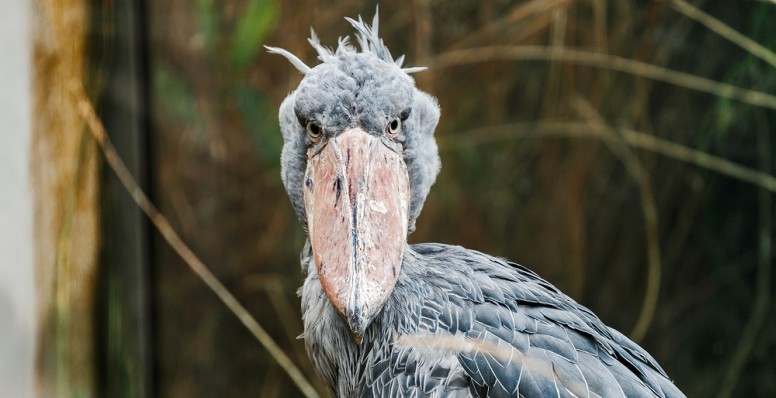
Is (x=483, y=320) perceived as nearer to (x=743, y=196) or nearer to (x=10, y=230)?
(x=743, y=196)

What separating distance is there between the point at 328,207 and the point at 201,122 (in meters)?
1.44

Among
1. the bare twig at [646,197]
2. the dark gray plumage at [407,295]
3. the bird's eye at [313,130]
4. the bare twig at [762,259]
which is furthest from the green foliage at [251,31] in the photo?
the bare twig at [762,259]

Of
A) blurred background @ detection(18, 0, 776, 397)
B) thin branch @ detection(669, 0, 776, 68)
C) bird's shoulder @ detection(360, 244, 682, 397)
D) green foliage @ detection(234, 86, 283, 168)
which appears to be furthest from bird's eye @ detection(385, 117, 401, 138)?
thin branch @ detection(669, 0, 776, 68)

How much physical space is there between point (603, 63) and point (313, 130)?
1.31 metres

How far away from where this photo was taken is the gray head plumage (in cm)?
115

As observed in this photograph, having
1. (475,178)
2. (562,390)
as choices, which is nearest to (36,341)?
(475,178)

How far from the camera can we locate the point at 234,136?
Answer: 2420 millimetres

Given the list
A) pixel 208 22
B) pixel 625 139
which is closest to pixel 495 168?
pixel 625 139

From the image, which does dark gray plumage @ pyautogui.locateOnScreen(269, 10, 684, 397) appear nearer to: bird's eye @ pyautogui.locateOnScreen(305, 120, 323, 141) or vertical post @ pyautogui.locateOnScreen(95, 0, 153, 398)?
bird's eye @ pyautogui.locateOnScreen(305, 120, 323, 141)

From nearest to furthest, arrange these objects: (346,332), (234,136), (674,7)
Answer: (346,332) → (674,7) → (234,136)

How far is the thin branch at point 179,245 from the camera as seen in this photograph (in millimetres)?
2408

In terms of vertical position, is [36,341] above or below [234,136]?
below

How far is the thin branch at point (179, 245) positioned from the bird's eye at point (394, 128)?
1.39 metres

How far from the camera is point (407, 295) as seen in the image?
1.23 m
